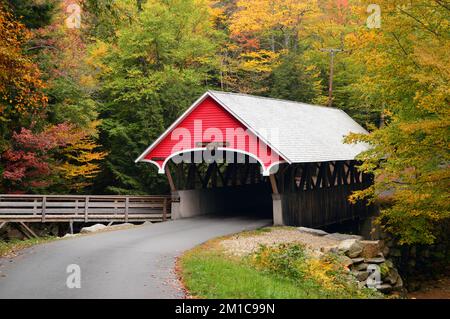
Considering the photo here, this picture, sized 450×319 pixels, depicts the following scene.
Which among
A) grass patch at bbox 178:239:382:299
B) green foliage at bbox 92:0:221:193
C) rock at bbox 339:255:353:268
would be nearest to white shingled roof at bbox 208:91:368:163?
rock at bbox 339:255:353:268

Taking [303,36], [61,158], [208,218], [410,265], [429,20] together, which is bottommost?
[410,265]

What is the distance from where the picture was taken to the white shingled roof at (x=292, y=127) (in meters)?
20.2

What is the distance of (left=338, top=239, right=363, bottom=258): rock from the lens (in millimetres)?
15461

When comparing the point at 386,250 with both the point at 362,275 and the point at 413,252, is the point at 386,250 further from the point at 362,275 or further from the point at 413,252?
the point at 362,275

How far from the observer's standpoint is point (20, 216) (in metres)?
21.5

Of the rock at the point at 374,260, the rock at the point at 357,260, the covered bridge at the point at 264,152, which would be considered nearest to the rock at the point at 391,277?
the rock at the point at 374,260

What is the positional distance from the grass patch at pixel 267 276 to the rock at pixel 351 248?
66.8 inches

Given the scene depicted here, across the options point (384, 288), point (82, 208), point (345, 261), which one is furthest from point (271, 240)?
point (82, 208)

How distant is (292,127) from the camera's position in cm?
2317

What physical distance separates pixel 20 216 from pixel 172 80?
1363 cm

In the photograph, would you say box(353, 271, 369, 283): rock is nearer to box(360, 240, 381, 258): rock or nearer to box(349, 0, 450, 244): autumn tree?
box(360, 240, 381, 258): rock

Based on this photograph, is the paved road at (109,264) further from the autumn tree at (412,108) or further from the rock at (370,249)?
the autumn tree at (412,108)
